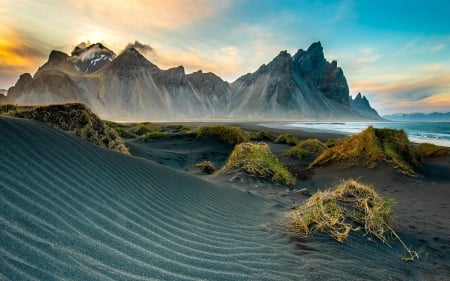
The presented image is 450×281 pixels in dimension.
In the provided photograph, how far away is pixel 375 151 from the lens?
9.54 metres

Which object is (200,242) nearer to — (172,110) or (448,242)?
(448,242)

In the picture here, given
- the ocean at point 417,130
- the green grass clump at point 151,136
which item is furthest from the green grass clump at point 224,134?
the ocean at point 417,130

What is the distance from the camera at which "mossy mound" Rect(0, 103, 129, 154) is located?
589cm

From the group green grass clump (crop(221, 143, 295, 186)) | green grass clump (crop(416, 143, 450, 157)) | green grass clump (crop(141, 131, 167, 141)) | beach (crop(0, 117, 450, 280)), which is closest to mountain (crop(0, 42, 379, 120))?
green grass clump (crop(141, 131, 167, 141))

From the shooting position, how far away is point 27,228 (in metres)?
2.09

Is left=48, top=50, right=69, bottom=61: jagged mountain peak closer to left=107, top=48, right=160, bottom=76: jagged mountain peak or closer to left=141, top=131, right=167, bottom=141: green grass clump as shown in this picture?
left=107, top=48, right=160, bottom=76: jagged mountain peak

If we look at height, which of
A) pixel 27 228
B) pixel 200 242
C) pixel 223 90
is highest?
pixel 223 90

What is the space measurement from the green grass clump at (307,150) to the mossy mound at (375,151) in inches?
68.7

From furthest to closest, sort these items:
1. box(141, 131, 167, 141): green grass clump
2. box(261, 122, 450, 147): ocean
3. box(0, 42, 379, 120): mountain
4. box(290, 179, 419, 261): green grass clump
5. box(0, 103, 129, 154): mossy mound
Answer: box(0, 42, 379, 120): mountain < box(261, 122, 450, 147): ocean < box(141, 131, 167, 141): green grass clump < box(0, 103, 129, 154): mossy mound < box(290, 179, 419, 261): green grass clump

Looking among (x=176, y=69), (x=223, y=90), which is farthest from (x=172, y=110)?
(x=223, y=90)

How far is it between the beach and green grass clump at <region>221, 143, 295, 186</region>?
2531 mm

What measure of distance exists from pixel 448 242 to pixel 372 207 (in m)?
0.97

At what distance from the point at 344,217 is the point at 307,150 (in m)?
9.22

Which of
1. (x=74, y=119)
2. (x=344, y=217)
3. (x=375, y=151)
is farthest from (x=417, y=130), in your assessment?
(x=74, y=119)
